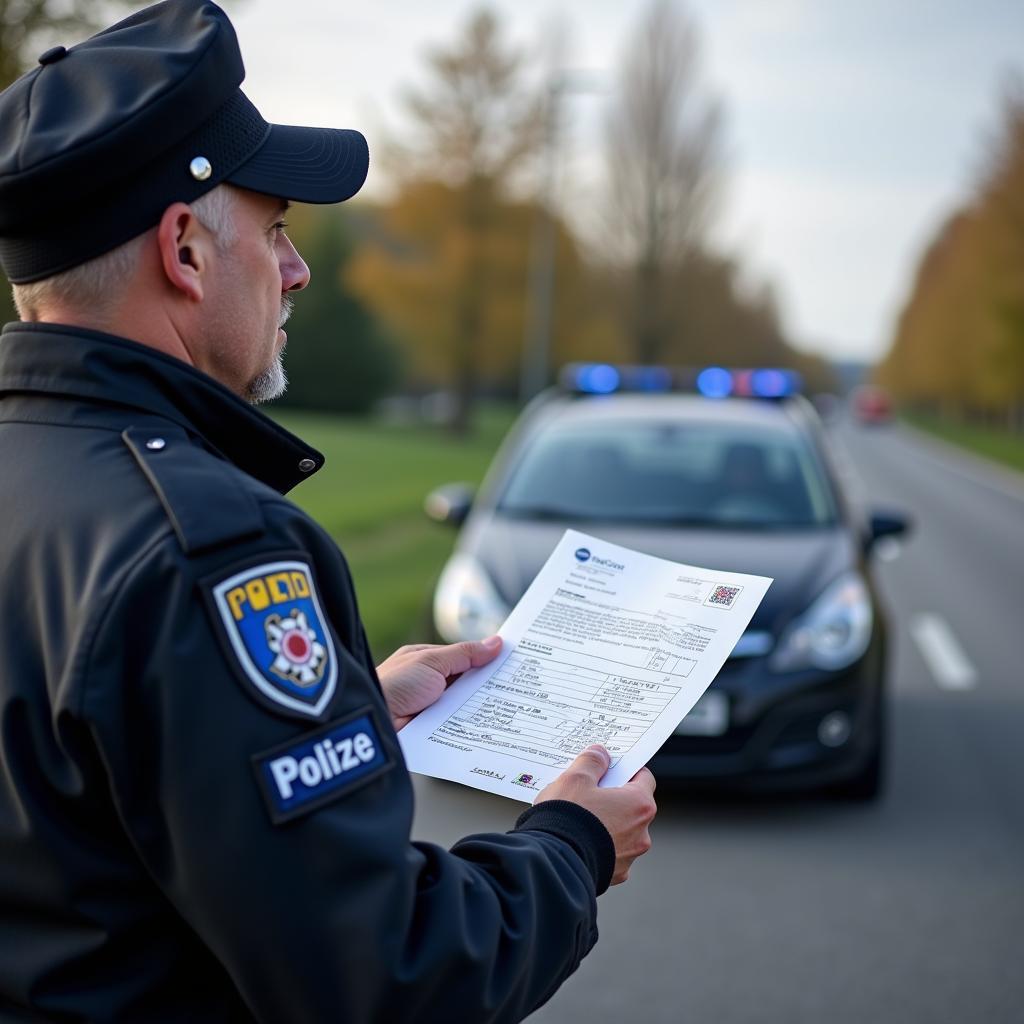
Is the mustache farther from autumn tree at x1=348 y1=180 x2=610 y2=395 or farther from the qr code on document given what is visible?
autumn tree at x1=348 y1=180 x2=610 y2=395

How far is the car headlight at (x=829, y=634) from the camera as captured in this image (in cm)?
508

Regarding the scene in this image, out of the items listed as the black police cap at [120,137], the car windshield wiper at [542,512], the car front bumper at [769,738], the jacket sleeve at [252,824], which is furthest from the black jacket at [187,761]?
the car windshield wiper at [542,512]

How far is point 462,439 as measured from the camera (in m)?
39.5

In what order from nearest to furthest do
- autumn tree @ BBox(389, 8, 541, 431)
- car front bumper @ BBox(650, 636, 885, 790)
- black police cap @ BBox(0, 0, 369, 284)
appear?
black police cap @ BBox(0, 0, 369, 284), car front bumper @ BBox(650, 636, 885, 790), autumn tree @ BBox(389, 8, 541, 431)

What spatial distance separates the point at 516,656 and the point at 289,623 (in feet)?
2.36

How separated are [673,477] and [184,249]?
200 inches

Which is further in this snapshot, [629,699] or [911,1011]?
[911,1011]

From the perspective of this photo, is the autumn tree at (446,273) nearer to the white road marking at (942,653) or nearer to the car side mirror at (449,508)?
the white road marking at (942,653)

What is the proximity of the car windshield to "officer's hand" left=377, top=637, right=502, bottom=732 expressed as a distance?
4.14m

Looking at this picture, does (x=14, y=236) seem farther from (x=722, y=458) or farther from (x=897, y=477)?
(x=897, y=477)

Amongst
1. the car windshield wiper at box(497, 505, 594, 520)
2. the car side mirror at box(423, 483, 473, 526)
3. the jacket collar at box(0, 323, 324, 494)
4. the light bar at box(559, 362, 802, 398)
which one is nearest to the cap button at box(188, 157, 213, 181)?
the jacket collar at box(0, 323, 324, 494)

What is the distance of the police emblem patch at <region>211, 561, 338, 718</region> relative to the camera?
119 centimetres

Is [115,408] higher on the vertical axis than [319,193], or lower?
lower

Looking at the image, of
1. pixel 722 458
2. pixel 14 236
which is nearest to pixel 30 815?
pixel 14 236
